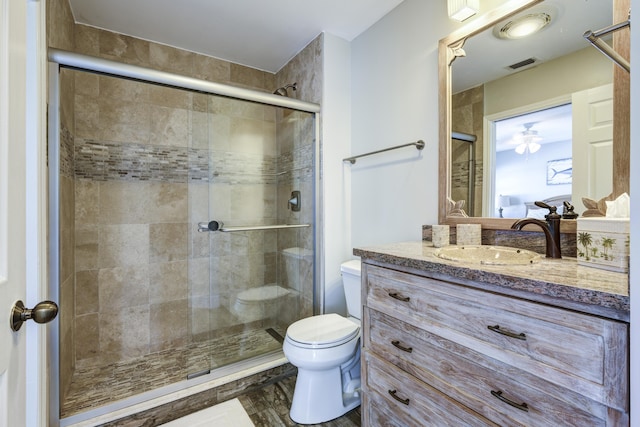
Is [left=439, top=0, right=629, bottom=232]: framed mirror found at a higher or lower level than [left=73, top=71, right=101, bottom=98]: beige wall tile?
lower

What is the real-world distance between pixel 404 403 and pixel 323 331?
60 centimetres

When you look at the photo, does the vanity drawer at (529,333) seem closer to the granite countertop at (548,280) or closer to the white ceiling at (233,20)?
the granite countertop at (548,280)

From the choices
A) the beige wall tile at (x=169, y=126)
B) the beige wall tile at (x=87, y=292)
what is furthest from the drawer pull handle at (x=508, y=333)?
the beige wall tile at (x=87, y=292)

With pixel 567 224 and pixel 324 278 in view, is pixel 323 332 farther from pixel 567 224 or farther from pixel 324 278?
pixel 567 224

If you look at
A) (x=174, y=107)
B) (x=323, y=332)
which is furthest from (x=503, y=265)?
(x=174, y=107)

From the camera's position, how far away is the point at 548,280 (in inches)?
→ 31.0

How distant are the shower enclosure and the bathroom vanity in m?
1.03

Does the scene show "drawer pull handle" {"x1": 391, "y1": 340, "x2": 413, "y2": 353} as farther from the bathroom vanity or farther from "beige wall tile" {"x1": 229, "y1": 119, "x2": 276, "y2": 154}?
"beige wall tile" {"x1": 229, "y1": 119, "x2": 276, "y2": 154}

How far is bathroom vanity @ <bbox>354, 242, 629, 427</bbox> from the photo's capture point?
701 millimetres

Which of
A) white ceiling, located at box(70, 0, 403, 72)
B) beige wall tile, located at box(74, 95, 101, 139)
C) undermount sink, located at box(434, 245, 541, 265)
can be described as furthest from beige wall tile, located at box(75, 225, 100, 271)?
undermount sink, located at box(434, 245, 541, 265)

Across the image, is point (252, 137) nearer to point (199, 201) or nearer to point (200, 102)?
point (200, 102)

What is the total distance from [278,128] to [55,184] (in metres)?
1.33

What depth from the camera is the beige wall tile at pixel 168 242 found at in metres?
2.30

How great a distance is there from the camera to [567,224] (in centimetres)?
116
